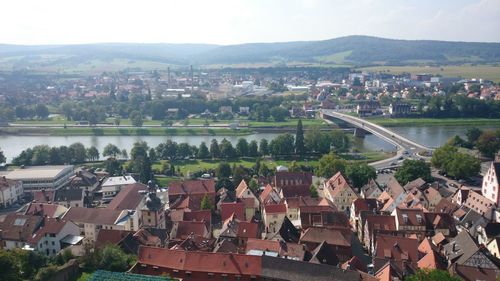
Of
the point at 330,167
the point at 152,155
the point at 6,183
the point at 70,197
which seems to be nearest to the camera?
the point at 70,197

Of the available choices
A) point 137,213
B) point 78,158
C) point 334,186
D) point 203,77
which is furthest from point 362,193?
point 203,77

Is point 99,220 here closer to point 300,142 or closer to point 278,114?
point 300,142

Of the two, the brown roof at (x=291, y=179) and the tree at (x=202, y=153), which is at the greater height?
the brown roof at (x=291, y=179)

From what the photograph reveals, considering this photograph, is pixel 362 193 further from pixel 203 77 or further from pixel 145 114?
pixel 203 77

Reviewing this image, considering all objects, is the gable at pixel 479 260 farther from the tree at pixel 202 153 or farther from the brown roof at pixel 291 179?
the tree at pixel 202 153

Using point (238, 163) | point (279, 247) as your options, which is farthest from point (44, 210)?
point (238, 163)

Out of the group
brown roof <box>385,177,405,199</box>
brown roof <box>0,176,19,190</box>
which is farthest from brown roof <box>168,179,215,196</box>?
brown roof <box>0,176,19,190</box>

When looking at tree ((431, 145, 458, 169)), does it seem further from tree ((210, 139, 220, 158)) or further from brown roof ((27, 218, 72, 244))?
brown roof ((27, 218, 72, 244))

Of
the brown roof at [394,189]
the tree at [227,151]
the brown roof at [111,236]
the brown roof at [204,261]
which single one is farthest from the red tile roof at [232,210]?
the tree at [227,151]
